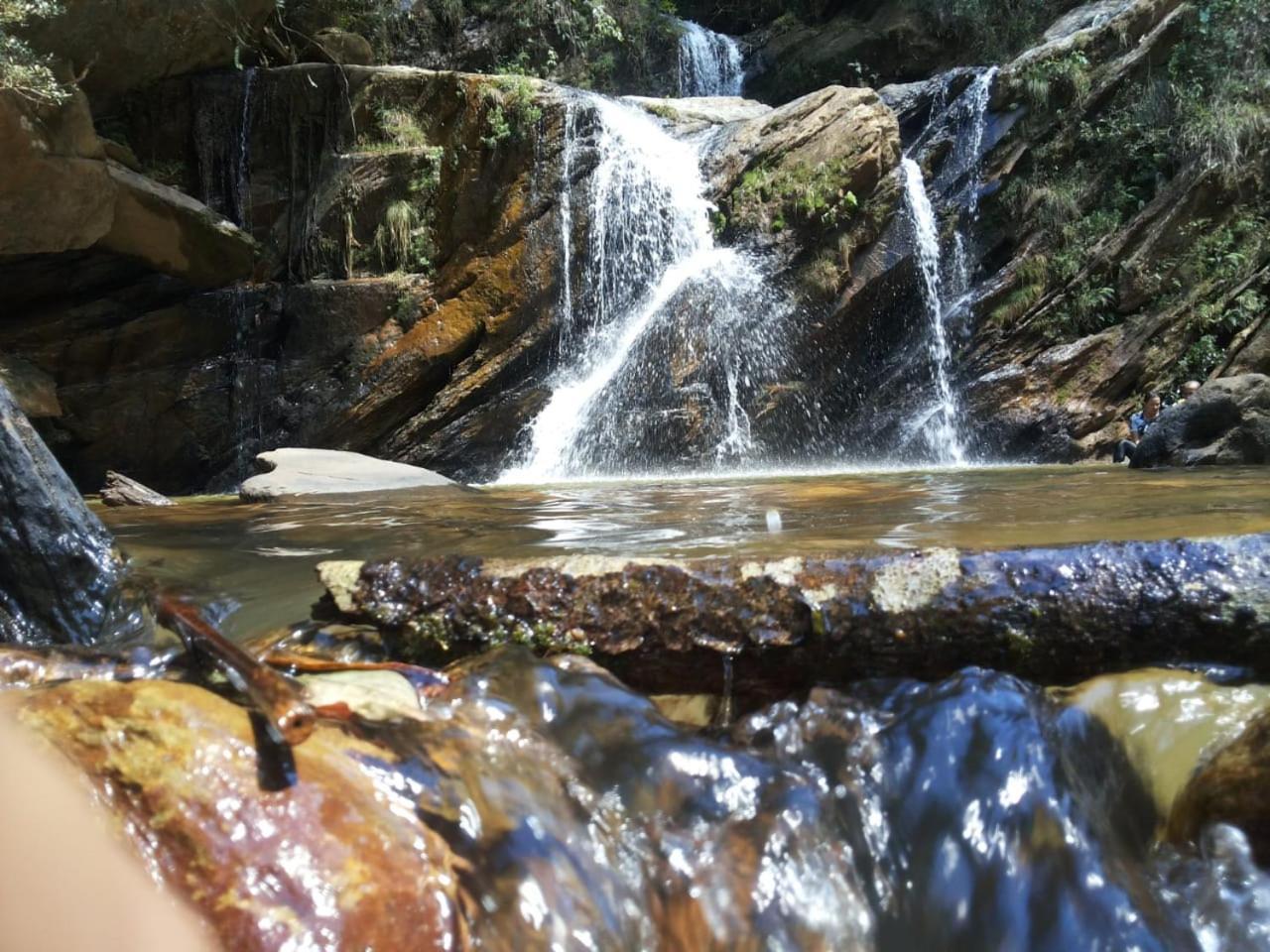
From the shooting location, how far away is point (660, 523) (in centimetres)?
441

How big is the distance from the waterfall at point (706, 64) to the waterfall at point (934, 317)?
6538mm

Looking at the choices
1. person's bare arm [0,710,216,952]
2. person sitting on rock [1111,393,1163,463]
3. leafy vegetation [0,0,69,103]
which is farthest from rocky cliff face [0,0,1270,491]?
person's bare arm [0,710,216,952]

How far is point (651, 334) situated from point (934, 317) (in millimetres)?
3685

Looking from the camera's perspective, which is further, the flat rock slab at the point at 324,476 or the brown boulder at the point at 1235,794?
the flat rock slab at the point at 324,476

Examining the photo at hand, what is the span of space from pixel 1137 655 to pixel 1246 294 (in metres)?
10.4

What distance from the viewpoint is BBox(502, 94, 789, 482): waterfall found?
10844 mm

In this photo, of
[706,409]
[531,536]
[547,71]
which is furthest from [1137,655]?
[547,71]

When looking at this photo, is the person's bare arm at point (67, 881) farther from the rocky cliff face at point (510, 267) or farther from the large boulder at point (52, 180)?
the rocky cliff face at point (510, 267)

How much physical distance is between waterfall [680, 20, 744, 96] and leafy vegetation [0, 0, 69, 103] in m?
11.0

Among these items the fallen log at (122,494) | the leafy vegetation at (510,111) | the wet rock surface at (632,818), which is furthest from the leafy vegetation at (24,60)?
the wet rock surface at (632,818)

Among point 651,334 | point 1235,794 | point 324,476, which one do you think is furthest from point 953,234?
point 1235,794

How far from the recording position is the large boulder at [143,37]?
959cm

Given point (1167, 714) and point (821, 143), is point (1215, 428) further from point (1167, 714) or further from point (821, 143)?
point (1167, 714)

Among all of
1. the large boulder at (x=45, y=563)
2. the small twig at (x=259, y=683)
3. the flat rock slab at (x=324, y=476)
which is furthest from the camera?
the flat rock slab at (x=324, y=476)
